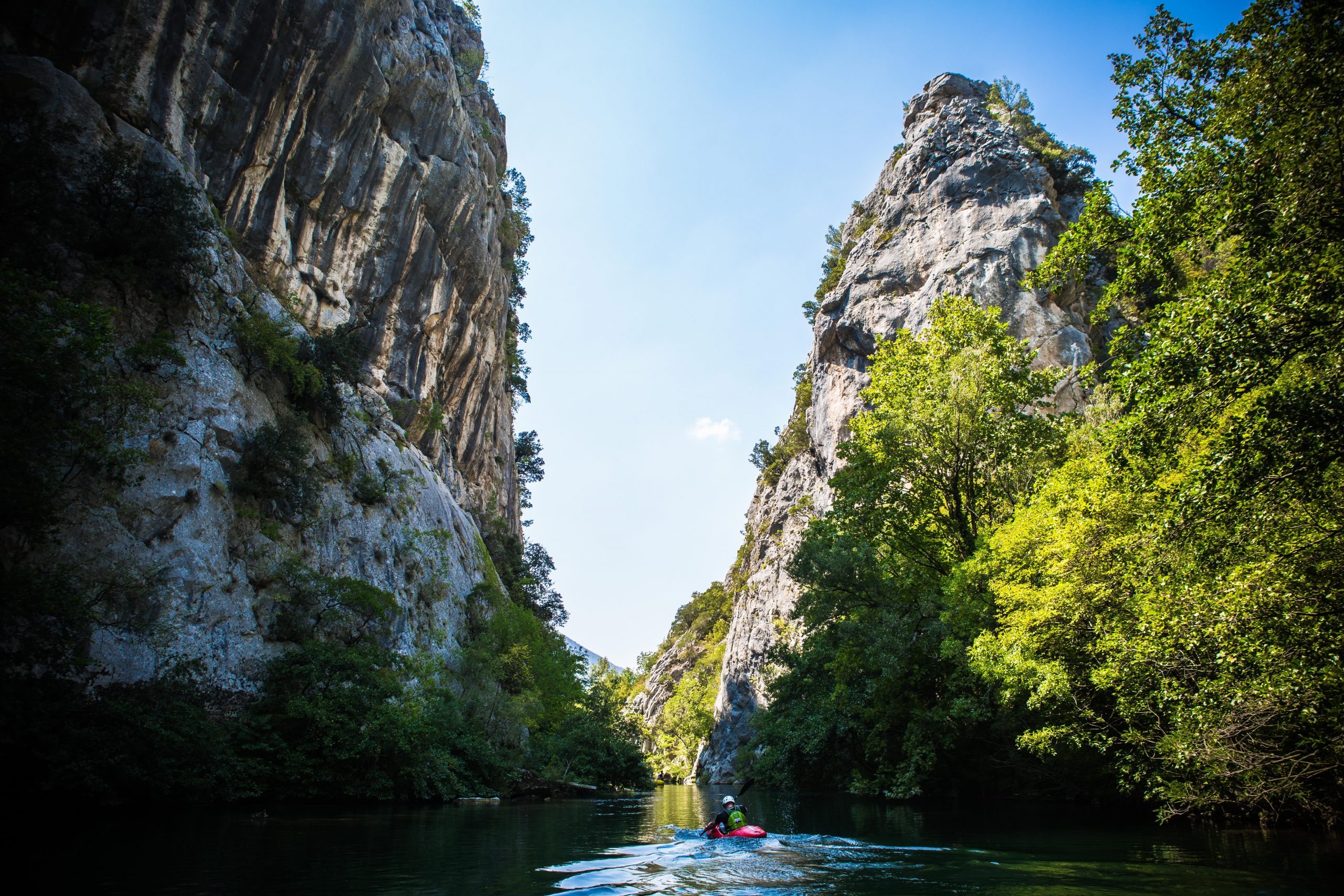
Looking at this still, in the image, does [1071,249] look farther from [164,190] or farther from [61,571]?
[164,190]

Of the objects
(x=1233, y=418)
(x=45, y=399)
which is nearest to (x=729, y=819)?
(x=1233, y=418)

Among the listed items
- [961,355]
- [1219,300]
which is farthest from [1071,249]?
[961,355]

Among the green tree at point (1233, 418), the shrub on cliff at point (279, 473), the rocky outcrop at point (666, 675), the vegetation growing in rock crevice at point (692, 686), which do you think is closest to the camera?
the green tree at point (1233, 418)

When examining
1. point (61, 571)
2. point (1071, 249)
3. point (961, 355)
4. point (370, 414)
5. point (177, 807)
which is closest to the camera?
point (1071, 249)

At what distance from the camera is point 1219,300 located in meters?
7.69

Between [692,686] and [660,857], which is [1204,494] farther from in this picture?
[692,686]

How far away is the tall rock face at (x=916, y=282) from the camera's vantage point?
41875 mm

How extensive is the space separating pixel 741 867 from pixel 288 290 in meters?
29.8

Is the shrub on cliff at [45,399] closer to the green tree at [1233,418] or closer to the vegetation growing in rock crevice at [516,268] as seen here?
the green tree at [1233,418]

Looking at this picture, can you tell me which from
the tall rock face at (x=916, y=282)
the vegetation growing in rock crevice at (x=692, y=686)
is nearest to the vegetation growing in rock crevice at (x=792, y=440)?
the tall rock face at (x=916, y=282)

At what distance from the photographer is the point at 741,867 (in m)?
9.96

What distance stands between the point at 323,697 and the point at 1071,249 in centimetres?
2006

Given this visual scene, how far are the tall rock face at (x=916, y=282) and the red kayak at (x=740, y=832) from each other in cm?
2710

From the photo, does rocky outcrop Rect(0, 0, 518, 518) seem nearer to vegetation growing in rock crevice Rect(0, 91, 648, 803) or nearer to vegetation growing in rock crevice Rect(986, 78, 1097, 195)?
vegetation growing in rock crevice Rect(0, 91, 648, 803)
